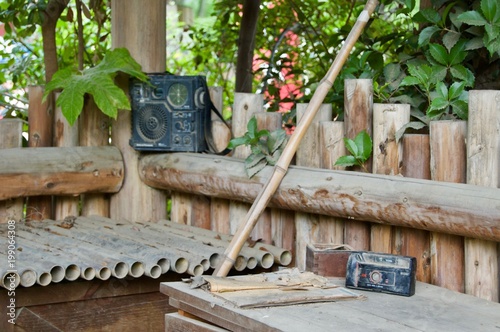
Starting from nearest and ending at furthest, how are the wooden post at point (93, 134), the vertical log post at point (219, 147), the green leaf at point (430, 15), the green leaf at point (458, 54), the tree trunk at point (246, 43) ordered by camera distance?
the green leaf at point (458, 54) < the green leaf at point (430, 15) < the vertical log post at point (219, 147) < the wooden post at point (93, 134) < the tree trunk at point (246, 43)

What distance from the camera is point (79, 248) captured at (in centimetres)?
382

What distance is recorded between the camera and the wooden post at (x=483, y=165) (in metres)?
3.05

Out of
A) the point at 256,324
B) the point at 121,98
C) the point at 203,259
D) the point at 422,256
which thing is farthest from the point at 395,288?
the point at 121,98

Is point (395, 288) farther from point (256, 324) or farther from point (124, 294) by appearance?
point (124, 294)

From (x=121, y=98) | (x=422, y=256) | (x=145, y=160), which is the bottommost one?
(x=422, y=256)

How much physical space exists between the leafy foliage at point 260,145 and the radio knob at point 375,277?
0.91 meters

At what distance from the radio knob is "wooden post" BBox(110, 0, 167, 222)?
1.89 meters

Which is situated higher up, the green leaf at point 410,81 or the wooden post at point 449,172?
the green leaf at point 410,81

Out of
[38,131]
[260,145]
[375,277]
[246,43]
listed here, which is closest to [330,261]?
[375,277]

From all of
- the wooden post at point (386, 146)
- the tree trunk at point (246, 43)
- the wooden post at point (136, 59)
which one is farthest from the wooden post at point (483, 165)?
the tree trunk at point (246, 43)

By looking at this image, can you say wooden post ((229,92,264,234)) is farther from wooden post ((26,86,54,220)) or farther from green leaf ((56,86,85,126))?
wooden post ((26,86,54,220))

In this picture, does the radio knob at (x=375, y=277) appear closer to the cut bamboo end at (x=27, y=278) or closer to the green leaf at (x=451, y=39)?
the green leaf at (x=451, y=39)

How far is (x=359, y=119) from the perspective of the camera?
358 cm

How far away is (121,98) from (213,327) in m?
1.66
